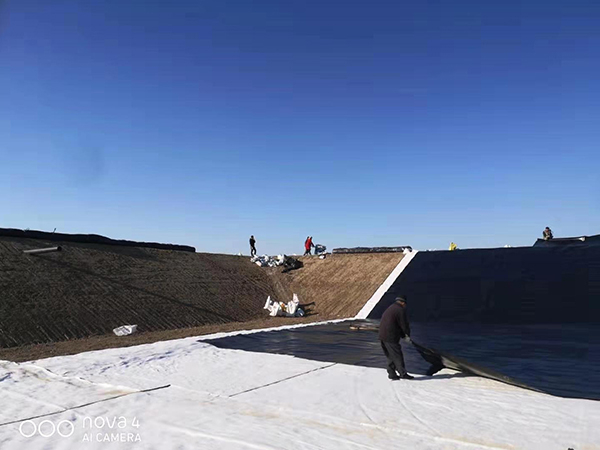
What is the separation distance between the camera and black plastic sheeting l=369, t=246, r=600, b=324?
13.0 meters

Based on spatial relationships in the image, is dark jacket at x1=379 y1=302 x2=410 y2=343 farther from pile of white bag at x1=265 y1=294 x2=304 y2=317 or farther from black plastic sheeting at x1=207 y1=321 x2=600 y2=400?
pile of white bag at x1=265 y1=294 x2=304 y2=317

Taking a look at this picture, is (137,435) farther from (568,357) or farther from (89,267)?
(89,267)

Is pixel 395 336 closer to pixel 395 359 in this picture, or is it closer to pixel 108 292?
pixel 395 359

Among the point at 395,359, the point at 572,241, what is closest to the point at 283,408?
the point at 395,359

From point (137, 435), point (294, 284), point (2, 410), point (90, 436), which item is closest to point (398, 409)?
point (137, 435)

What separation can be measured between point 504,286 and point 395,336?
9.63 meters

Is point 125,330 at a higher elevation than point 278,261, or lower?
lower

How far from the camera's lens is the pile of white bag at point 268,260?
22.3 metres

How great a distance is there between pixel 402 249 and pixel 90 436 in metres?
18.0

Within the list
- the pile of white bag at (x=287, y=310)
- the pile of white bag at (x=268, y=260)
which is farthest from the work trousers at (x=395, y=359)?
the pile of white bag at (x=268, y=260)

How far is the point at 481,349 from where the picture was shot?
889cm

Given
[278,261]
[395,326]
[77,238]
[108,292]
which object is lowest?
[395,326]

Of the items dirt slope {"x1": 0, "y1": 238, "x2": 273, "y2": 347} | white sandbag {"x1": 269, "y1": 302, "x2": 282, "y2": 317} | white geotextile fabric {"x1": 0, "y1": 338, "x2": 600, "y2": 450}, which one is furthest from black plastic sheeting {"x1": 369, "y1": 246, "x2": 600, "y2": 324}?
white geotextile fabric {"x1": 0, "y1": 338, "x2": 600, "y2": 450}

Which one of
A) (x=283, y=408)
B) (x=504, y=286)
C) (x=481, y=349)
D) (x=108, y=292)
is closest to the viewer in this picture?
(x=283, y=408)
